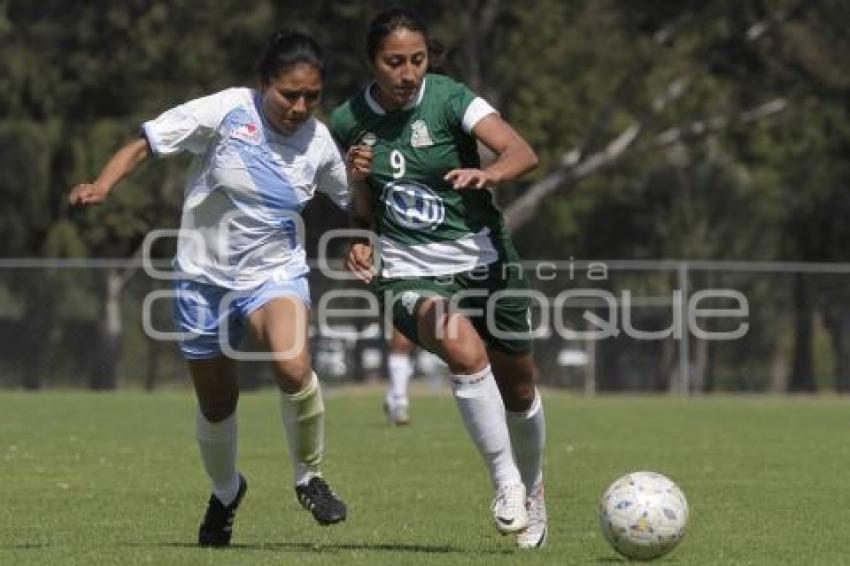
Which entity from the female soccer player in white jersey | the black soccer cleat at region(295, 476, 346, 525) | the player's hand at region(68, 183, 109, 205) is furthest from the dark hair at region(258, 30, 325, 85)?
the black soccer cleat at region(295, 476, 346, 525)

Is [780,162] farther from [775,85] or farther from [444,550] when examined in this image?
[444,550]

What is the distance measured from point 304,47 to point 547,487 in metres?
4.33

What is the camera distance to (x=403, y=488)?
1133 centimetres

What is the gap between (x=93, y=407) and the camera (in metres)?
22.5

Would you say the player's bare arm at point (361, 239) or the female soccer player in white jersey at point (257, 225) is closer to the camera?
the female soccer player in white jersey at point (257, 225)

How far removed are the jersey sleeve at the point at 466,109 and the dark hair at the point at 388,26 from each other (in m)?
0.26

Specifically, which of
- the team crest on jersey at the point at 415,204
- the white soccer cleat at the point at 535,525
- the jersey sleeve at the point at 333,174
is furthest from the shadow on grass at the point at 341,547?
the jersey sleeve at the point at 333,174

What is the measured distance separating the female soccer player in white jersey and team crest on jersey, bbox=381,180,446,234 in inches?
9.9

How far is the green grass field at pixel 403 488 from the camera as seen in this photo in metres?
7.93

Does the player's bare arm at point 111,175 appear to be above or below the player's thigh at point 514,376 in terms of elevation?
above

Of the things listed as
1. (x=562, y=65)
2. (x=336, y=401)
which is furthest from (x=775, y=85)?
(x=336, y=401)

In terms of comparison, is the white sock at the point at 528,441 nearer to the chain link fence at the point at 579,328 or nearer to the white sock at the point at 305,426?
the white sock at the point at 305,426

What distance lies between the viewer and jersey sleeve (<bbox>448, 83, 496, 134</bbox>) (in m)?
7.89

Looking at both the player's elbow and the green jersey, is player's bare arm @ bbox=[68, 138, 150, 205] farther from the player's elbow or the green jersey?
the player's elbow
